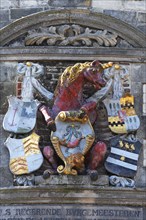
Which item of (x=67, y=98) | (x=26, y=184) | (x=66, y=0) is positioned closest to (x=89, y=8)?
(x=66, y=0)

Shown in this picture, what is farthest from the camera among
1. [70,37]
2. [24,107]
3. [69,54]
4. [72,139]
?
[70,37]

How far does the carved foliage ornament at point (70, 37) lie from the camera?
17.2 meters

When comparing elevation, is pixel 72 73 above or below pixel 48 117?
above

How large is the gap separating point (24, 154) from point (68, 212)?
0.97 metres

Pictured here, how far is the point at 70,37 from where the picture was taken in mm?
17219

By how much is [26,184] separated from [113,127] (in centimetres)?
139

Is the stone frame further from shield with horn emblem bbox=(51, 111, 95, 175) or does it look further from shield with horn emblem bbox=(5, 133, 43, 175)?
shield with horn emblem bbox=(5, 133, 43, 175)

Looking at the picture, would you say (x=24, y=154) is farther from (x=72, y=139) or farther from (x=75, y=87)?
(x=75, y=87)

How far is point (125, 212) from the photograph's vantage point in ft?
53.2

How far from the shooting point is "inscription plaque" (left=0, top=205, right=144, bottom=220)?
16.1 meters

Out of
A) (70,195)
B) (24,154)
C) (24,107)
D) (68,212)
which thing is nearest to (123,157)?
(70,195)

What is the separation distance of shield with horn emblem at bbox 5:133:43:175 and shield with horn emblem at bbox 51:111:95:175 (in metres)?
0.25

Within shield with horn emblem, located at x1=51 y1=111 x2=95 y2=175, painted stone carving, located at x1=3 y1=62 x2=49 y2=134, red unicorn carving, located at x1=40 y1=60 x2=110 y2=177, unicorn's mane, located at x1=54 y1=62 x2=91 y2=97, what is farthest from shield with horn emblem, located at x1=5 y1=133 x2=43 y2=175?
unicorn's mane, located at x1=54 y1=62 x2=91 y2=97

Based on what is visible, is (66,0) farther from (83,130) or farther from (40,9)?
(83,130)
